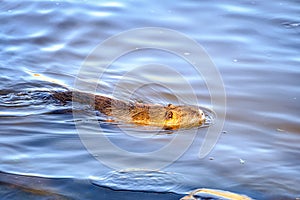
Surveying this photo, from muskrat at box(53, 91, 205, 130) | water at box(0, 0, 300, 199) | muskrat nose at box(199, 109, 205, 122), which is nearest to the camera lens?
water at box(0, 0, 300, 199)

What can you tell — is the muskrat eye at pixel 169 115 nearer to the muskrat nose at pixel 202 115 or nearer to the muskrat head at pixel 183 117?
the muskrat head at pixel 183 117

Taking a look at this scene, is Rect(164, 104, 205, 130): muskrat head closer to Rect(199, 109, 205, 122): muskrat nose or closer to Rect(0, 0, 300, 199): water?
Rect(199, 109, 205, 122): muskrat nose

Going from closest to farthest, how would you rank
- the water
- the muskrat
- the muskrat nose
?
the water < the muskrat nose < the muskrat

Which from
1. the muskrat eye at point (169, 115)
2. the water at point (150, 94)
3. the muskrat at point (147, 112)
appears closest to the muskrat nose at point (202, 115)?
the muskrat at point (147, 112)

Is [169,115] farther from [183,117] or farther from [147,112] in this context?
[147,112]

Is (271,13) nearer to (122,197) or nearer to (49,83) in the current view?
(49,83)

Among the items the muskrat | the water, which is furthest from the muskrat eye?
the water
